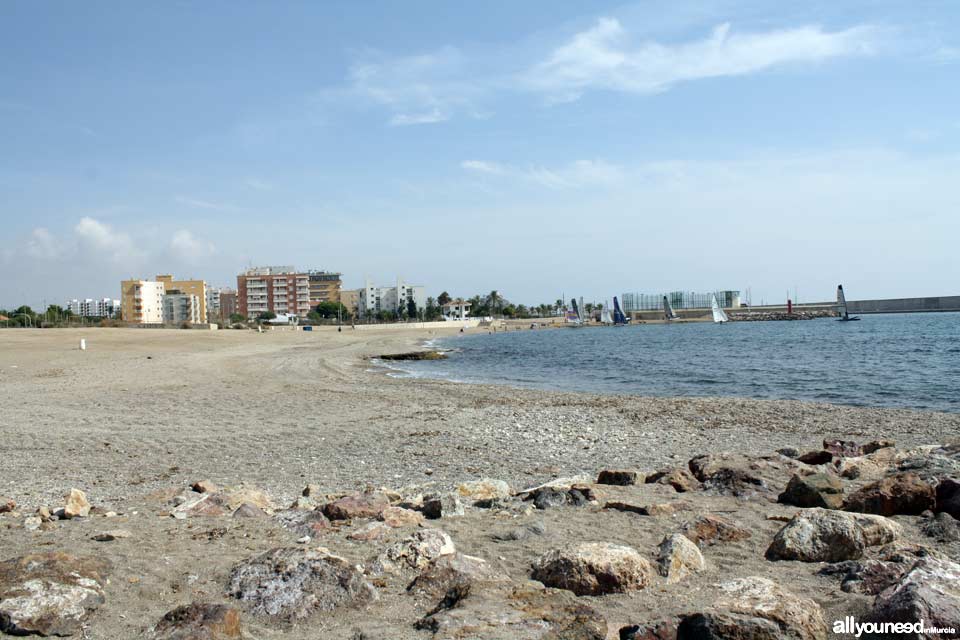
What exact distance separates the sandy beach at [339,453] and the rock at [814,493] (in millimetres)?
261

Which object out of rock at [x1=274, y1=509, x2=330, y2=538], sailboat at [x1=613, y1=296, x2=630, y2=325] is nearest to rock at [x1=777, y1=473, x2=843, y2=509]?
rock at [x1=274, y1=509, x2=330, y2=538]

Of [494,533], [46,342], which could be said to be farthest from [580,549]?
[46,342]

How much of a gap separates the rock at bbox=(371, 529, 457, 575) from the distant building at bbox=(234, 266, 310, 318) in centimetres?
17524

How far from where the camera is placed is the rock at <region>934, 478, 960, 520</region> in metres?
6.71

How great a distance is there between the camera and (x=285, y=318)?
145m

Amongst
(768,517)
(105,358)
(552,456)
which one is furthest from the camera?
(105,358)

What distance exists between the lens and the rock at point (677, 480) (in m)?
8.45

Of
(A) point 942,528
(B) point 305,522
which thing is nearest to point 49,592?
(B) point 305,522

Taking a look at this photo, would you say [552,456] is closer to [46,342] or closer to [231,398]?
[231,398]

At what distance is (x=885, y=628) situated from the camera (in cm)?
407

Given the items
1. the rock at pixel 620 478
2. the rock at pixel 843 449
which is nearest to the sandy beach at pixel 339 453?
the rock at pixel 620 478

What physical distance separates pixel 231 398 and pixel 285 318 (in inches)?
5089

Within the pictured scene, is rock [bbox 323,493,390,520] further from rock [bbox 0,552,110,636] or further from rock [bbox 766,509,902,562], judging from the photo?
rock [bbox 766,509,902,562]

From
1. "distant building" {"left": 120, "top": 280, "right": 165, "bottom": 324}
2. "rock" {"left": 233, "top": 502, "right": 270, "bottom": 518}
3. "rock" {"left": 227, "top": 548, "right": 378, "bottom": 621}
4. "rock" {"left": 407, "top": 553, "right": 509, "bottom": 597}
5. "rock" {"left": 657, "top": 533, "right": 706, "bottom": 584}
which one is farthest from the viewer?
"distant building" {"left": 120, "top": 280, "right": 165, "bottom": 324}
